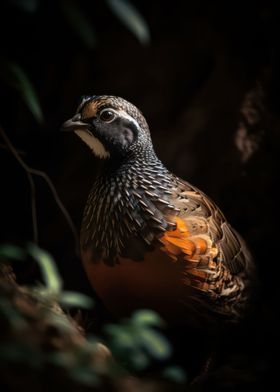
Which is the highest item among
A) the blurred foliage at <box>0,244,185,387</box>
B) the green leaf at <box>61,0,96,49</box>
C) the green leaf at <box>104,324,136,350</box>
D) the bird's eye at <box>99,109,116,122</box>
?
the green leaf at <box>61,0,96,49</box>

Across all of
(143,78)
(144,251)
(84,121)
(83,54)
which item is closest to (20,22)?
(83,54)

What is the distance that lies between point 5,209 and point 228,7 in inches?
133

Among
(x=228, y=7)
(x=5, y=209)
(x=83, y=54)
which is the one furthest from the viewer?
(x=5, y=209)

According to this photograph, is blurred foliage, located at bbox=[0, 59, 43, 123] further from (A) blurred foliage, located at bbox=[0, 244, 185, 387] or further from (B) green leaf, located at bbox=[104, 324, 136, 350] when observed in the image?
(B) green leaf, located at bbox=[104, 324, 136, 350]

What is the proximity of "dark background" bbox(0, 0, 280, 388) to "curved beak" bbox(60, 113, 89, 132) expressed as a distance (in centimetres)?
147

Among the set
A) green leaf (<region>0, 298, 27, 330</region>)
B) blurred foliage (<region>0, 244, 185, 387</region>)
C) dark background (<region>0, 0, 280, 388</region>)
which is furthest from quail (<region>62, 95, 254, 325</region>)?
green leaf (<region>0, 298, 27, 330</region>)

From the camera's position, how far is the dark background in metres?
6.14

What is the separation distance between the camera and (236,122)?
6277mm

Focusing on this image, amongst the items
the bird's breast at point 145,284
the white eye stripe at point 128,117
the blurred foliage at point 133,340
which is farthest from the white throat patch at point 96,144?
the blurred foliage at point 133,340

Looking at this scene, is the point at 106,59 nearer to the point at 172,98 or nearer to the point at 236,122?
the point at 172,98

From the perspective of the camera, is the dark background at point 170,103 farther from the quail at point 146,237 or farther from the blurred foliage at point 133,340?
the blurred foliage at point 133,340

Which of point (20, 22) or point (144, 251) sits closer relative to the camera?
point (144, 251)

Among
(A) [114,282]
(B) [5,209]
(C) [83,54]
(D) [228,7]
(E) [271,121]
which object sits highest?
(D) [228,7]

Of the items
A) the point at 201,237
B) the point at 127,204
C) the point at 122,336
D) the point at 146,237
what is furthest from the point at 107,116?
the point at 122,336
